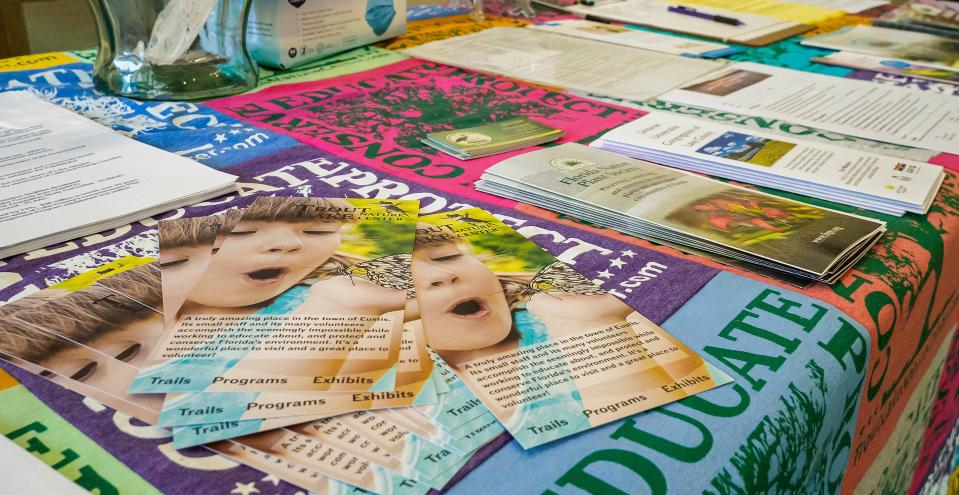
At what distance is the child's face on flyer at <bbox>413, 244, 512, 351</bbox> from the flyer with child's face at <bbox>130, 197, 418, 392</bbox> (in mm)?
15

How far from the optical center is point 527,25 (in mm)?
1350

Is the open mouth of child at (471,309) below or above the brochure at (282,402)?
above

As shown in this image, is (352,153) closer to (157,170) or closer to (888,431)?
(157,170)

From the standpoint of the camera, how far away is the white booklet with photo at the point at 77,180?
1.86 feet

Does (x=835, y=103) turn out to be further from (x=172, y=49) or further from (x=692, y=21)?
(x=172, y=49)

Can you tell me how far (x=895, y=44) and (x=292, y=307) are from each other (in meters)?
1.24

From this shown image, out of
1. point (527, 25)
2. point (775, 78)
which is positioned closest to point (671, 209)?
point (775, 78)

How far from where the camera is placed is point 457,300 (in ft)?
1.60

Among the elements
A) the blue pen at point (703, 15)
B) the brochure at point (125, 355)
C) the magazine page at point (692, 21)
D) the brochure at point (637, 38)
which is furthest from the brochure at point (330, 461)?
the blue pen at point (703, 15)

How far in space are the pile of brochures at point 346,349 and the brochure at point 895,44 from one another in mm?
959

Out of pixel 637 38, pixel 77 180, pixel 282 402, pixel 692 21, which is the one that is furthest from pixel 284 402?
pixel 692 21

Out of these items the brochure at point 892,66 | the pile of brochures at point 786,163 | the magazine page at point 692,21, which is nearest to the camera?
the pile of brochures at point 786,163

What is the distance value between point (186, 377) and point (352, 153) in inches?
15.9

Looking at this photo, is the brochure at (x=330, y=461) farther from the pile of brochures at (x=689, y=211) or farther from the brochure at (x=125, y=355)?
the pile of brochures at (x=689, y=211)
